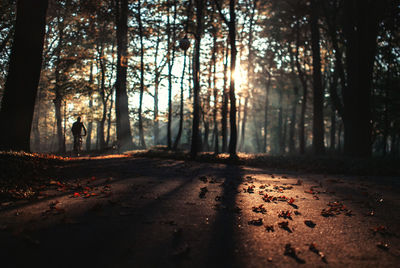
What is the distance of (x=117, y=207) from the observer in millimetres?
4496

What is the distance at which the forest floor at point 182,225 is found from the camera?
2.88 m

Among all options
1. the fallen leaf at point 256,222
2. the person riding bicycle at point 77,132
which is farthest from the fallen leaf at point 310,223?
the person riding bicycle at point 77,132

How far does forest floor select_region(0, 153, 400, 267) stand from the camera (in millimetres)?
2885

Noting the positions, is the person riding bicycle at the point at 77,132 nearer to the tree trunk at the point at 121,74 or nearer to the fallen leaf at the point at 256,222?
the tree trunk at the point at 121,74

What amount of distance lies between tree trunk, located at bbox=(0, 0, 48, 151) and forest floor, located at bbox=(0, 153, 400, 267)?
241cm

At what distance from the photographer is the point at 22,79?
8562mm

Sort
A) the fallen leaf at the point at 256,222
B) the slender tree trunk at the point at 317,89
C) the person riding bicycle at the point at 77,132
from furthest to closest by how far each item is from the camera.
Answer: the slender tree trunk at the point at 317,89, the person riding bicycle at the point at 77,132, the fallen leaf at the point at 256,222

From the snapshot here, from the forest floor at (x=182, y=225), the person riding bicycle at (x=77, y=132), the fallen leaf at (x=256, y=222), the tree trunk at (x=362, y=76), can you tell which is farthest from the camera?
the person riding bicycle at (x=77, y=132)

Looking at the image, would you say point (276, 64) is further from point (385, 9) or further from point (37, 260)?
point (37, 260)

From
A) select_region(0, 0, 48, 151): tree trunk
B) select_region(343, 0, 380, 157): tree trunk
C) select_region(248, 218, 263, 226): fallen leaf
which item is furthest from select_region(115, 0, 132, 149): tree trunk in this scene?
select_region(248, 218, 263, 226): fallen leaf

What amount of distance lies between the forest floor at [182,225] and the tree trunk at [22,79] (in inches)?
Result: 94.8

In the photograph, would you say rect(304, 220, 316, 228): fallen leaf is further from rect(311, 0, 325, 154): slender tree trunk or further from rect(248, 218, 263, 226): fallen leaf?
rect(311, 0, 325, 154): slender tree trunk

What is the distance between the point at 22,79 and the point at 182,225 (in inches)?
293

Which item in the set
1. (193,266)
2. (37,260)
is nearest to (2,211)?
(37,260)
